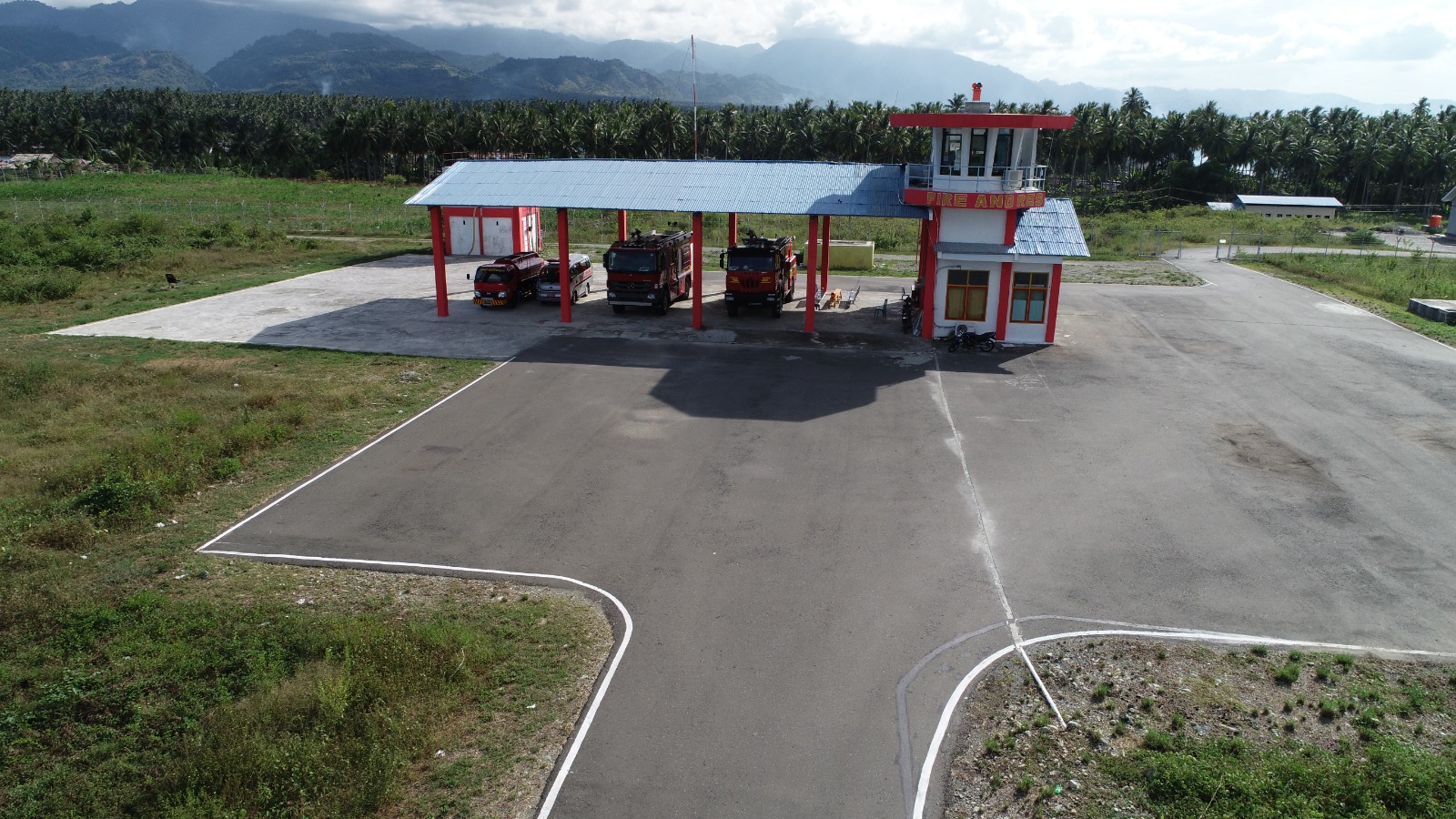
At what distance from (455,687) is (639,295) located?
23.2 m

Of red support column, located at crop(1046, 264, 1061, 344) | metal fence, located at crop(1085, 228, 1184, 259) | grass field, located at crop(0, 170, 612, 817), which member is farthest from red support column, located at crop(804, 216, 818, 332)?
metal fence, located at crop(1085, 228, 1184, 259)

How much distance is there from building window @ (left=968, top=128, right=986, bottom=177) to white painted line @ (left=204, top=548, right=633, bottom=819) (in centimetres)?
2029

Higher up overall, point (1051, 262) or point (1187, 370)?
point (1051, 262)

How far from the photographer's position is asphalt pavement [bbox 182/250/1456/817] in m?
10.6

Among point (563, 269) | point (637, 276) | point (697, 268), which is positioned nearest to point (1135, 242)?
point (697, 268)

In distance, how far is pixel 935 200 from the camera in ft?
92.6

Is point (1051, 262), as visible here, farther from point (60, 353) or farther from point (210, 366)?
point (60, 353)

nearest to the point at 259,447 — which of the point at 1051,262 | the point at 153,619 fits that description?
the point at 153,619

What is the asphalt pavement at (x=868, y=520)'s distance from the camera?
10617 millimetres

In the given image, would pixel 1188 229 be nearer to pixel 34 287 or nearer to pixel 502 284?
pixel 502 284

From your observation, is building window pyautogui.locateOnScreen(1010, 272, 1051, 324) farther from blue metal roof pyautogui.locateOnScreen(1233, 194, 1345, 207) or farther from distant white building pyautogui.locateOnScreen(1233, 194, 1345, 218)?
blue metal roof pyautogui.locateOnScreen(1233, 194, 1345, 207)

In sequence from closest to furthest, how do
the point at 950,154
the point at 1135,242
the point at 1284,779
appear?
the point at 1284,779 < the point at 950,154 < the point at 1135,242

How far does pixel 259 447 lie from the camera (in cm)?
1898

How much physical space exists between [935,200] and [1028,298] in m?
4.61
